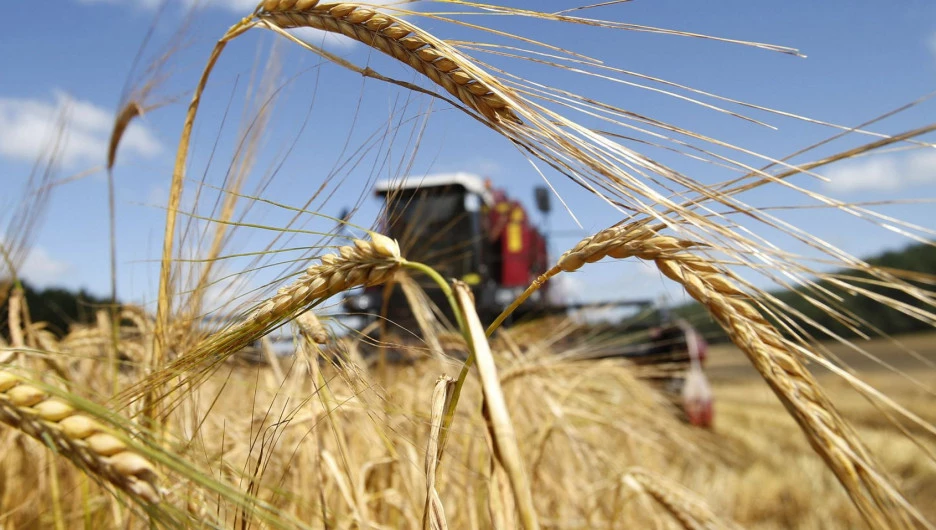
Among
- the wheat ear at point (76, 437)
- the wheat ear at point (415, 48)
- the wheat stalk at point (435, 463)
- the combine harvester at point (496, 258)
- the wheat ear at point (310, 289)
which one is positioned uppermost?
the wheat ear at point (415, 48)

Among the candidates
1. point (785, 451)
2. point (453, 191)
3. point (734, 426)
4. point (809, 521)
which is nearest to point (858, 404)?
point (734, 426)

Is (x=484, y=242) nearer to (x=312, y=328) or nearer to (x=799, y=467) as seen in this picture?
(x=799, y=467)

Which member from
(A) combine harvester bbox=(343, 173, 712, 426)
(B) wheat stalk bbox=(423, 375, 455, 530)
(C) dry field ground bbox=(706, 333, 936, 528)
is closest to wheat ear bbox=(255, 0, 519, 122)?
(B) wheat stalk bbox=(423, 375, 455, 530)

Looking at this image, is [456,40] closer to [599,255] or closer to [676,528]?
[599,255]

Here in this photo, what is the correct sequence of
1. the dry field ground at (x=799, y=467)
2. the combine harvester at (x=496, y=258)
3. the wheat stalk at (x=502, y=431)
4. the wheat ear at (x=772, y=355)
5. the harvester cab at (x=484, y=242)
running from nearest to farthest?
the wheat stalk at (x=502, y=431) → the wheat ear at (x=772, y=355) → the dry field ground at (x=799, y=467) → the combine harvester at (x=496, y=258) → the harvester cab at (x=484, y=242)

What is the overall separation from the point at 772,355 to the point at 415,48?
48 cm

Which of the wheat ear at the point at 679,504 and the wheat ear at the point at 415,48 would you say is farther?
the wheat ear at the point at 679,504

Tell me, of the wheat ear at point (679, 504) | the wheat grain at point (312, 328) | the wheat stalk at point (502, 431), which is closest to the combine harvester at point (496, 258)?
the wheat ear at point (679, 504)

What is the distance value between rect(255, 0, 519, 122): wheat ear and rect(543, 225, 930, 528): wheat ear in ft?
0.55

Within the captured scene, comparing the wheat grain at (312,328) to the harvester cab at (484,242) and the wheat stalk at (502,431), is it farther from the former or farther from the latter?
the harvester cab at (484,242)

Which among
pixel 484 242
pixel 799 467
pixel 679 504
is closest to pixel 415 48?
pixel 679 504

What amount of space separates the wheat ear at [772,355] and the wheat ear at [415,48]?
167 mm

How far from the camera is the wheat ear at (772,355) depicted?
0.51 m

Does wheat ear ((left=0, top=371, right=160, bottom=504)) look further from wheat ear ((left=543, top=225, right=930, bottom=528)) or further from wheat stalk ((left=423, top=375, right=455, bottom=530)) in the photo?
wheat ear ((left=543, top=225, right=930, bottom=528))
